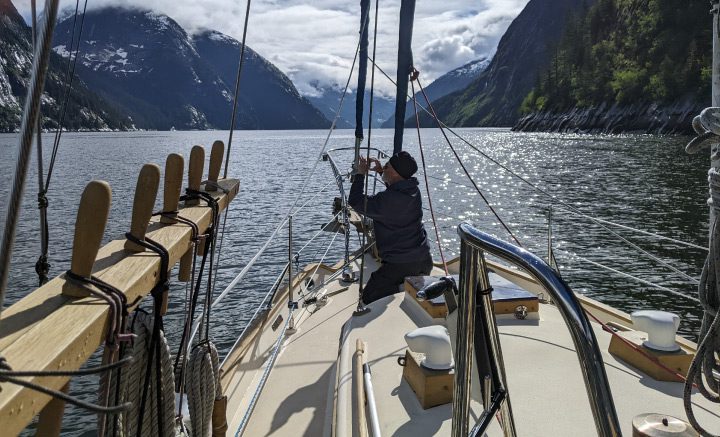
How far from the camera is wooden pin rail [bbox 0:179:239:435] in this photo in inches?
38.7

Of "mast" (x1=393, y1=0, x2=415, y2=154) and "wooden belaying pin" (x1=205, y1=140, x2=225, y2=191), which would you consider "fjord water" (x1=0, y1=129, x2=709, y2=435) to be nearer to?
"wooden belaying pin" (x1=205, y1=140, x2=225, y2=191)

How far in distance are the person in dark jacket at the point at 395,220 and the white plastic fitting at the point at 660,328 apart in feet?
8.15

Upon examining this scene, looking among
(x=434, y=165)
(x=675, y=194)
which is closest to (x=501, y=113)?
(x=434, y=165)

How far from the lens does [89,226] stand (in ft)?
4.38

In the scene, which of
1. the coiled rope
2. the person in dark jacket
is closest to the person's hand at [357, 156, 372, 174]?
the person in dark jacket

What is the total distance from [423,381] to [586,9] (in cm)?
14223

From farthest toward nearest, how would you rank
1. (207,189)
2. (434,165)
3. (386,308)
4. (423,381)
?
1. (434,165)
2. (386,308)
3. (423,381)
4. (207,189)

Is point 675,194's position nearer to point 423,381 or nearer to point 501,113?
point 423,381

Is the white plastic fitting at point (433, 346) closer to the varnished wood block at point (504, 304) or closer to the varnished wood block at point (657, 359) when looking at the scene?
the varnished wood block at point (504, 304)

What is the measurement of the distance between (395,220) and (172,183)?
3525mm

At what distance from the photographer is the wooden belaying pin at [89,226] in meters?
1.32

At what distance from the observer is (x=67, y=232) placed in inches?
814

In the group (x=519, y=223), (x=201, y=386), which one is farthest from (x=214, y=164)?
(x=519, y=223)

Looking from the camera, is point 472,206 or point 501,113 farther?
point 501,113
